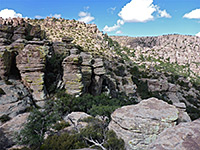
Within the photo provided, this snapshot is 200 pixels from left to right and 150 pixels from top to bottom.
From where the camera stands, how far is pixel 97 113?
16891 mm

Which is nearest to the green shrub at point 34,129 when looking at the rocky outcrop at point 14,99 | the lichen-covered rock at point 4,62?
the rocky outcrop at point 14,99

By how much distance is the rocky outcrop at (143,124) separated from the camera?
34.1 ft

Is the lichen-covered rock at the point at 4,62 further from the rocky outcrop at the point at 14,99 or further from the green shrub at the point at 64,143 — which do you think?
the green shrub at the point at 64,143

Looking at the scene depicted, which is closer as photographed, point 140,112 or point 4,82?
point 140,112

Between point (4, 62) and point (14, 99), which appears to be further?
point (4, 62)

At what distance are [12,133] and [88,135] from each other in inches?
330

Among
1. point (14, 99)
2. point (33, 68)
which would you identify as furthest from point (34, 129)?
point (33, 68)

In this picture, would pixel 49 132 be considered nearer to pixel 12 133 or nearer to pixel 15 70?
pixel 12 133

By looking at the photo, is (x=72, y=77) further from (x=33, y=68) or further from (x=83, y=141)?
(x=83, y=141)

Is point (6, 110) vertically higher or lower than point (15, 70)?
lower

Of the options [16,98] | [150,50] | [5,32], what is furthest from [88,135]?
[150,50]

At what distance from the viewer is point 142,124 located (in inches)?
416

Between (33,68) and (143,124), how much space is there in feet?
62.4

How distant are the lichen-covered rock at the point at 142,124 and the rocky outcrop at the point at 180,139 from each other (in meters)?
4.66
